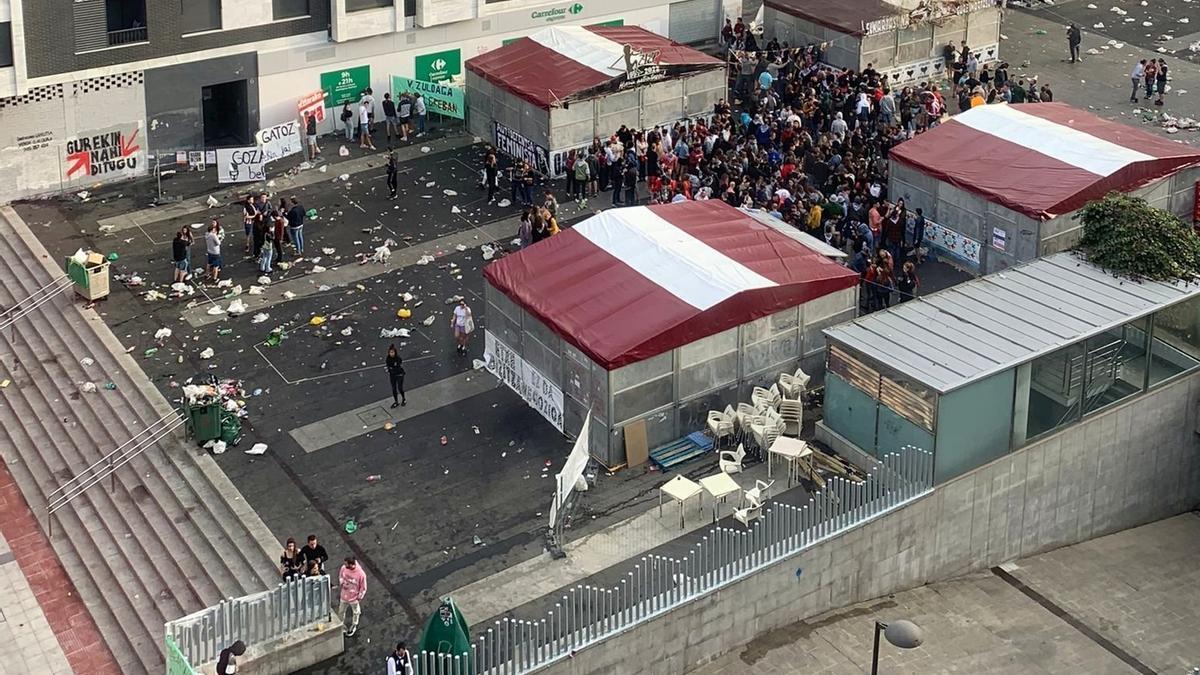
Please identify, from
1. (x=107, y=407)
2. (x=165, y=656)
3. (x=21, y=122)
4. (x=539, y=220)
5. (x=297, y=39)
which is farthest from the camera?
(x=297, y=39)

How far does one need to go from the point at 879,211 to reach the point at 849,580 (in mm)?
11178

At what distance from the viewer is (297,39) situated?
42781 millimetres

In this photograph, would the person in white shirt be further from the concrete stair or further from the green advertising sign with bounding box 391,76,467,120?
the concrete stair

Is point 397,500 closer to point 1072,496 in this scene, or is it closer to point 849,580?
point 849,580

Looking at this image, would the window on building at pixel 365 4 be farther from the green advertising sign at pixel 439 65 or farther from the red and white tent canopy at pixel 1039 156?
the red and white tent canopy at pixel 1039 156

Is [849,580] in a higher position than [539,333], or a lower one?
lower

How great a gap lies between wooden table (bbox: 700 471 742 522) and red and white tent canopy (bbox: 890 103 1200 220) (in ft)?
35.8

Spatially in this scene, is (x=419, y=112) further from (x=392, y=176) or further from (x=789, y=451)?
(x=789, y=451)

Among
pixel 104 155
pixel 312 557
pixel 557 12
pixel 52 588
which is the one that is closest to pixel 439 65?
pixel 557 12

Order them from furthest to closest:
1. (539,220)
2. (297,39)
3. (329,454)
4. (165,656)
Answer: (297,39) < (539,220) < (329,454) < (165,656)

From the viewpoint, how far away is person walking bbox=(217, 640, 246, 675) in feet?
77.2

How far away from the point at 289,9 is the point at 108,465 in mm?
16302

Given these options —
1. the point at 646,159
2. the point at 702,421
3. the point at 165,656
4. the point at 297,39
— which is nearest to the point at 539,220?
the point at 646,159

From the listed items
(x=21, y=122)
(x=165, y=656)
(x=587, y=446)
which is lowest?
(x=165, y=656)
